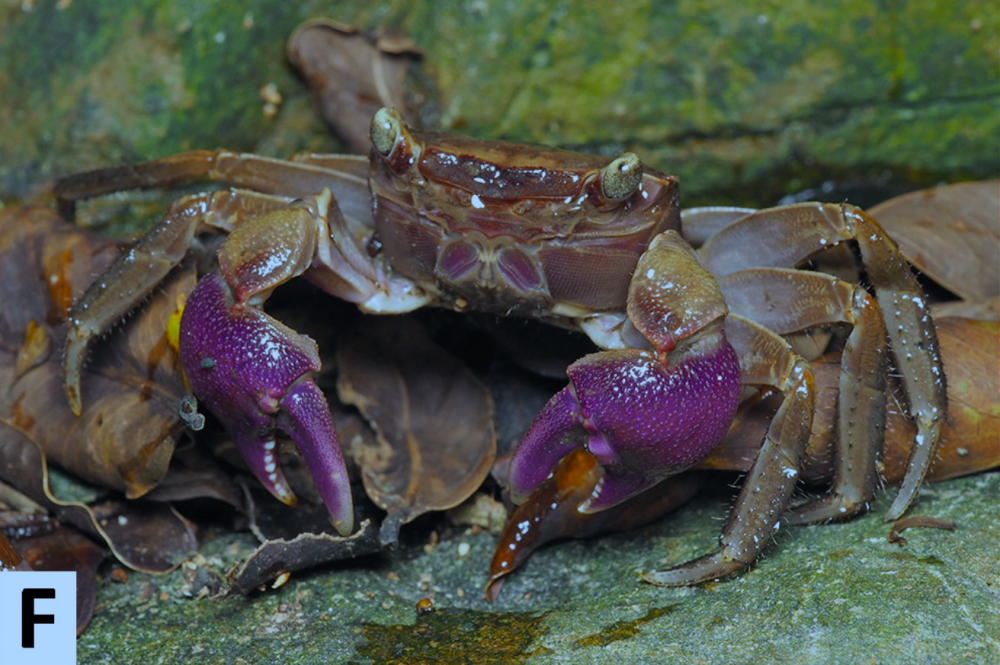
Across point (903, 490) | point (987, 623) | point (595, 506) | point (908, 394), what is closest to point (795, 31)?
point (908, 394)

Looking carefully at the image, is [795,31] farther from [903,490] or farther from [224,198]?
[224,198]

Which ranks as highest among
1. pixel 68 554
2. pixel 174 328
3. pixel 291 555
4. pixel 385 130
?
pixel 385 130

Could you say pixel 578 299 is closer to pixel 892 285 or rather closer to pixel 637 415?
pixel 637 415

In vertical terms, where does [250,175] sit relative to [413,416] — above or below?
above

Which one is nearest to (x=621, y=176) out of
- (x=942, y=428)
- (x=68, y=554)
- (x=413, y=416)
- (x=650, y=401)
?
(x=650, y=401)

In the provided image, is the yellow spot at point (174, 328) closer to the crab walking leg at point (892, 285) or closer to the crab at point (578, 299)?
the crab at point (578, 299)

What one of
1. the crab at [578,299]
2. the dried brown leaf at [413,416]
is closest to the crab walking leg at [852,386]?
the crab at [578,299]
